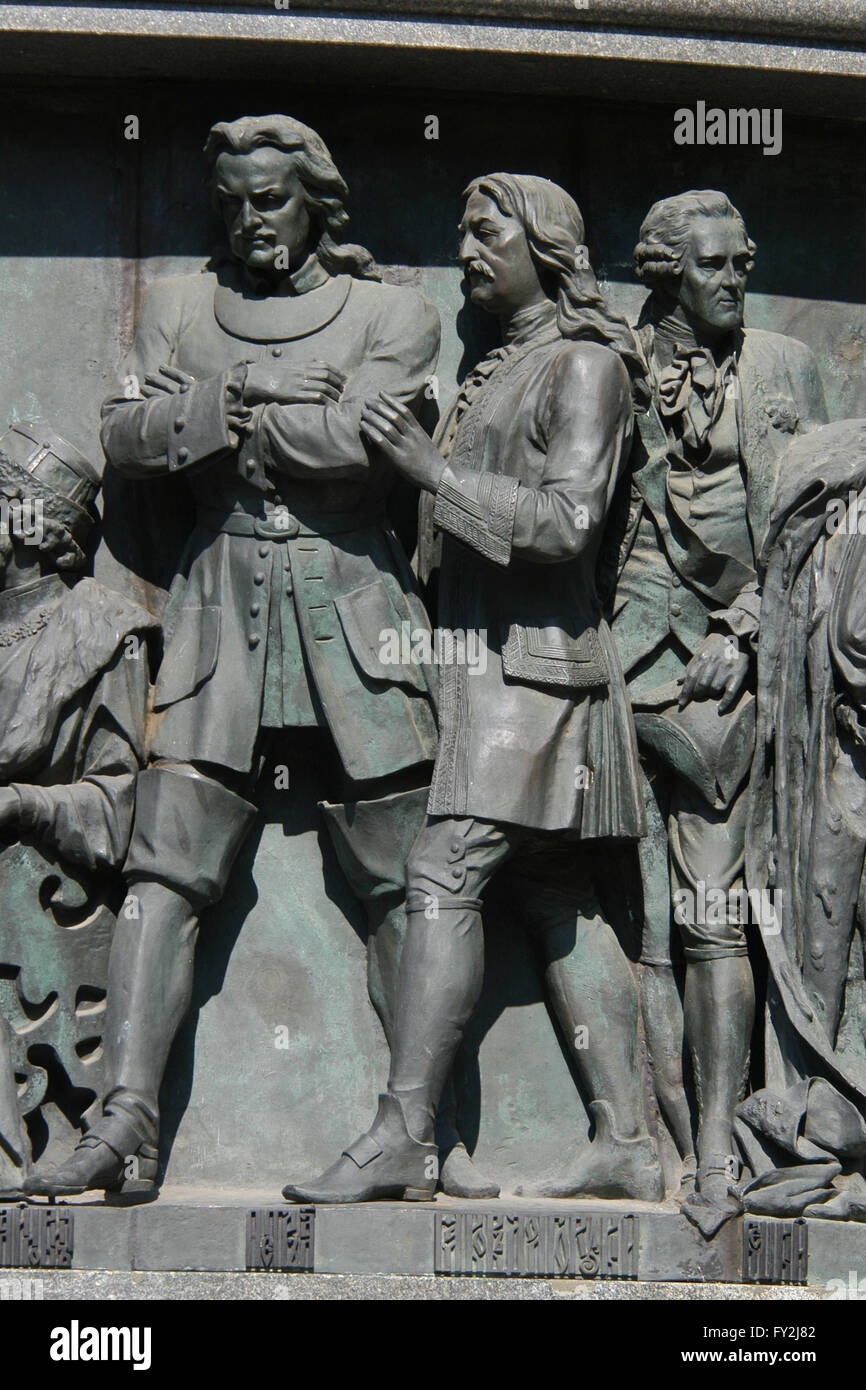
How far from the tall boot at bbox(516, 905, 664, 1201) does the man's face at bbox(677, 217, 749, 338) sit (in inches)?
76.1

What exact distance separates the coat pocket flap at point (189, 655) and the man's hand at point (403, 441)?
767mm

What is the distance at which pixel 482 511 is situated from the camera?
26.8 feet

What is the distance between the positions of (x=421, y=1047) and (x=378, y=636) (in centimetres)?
130

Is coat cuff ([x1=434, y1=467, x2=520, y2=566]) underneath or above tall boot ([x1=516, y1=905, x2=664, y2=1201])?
above

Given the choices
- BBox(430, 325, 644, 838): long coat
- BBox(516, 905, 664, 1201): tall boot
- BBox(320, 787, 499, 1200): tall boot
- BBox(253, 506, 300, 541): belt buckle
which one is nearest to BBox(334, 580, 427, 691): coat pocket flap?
BBox(430, 325, 644, 838): long coat

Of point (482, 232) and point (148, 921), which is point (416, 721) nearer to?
point (148, 921)

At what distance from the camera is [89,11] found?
860 cm

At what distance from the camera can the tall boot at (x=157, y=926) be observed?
325 inches

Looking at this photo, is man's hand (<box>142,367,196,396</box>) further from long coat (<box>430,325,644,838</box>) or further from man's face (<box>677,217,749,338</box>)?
man's face (<box>677,217,749,338</box>)

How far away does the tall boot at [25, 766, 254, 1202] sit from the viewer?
8.27 metres

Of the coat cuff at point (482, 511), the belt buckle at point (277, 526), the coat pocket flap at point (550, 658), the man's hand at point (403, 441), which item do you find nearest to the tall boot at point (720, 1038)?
the coat pocket flap at point (550, 658)

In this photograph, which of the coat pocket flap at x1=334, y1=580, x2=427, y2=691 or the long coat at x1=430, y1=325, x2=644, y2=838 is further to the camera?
the coat pocket flap at x1=334, y1=580, x2=427, y2=691

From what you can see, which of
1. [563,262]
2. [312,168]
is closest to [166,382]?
[312,168]

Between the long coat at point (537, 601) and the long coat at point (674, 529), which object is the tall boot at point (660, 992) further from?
the long coat at point (674, 529)
